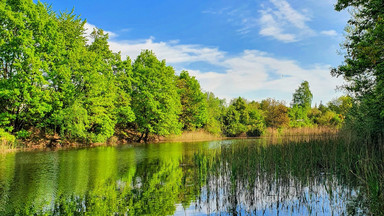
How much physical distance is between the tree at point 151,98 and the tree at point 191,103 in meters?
8.28

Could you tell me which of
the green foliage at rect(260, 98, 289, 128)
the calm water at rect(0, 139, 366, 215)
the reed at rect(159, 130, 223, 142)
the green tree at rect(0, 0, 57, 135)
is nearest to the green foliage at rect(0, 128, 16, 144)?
the green tree at rect(0, 0, 57, 135)

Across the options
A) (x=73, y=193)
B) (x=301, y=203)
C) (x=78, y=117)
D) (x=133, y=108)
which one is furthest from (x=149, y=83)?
(x=301, y=203)

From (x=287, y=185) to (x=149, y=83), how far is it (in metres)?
29.2

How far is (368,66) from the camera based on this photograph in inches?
458

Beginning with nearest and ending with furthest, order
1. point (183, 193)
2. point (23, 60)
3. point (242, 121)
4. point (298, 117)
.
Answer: point (183, 193) → point (23, 60) → point (242, 121) → point (298, 117)

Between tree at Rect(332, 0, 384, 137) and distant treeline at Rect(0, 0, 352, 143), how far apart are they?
457cm

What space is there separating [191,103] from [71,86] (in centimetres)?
2446

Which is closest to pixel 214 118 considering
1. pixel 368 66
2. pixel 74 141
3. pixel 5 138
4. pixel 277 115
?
pixel 277 115

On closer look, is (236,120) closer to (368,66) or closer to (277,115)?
(277,115)

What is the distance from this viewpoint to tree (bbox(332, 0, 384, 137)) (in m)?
10.1

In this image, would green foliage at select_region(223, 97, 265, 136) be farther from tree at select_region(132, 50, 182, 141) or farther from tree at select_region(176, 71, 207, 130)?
tree at select_region(132, 50, 182, 141)

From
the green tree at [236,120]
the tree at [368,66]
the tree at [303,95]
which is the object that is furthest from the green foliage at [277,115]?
the tree at [368,66]

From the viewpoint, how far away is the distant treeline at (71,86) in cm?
2116

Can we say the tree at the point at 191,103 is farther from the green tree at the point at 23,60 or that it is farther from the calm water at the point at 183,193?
the calm water at the point at 183,193
